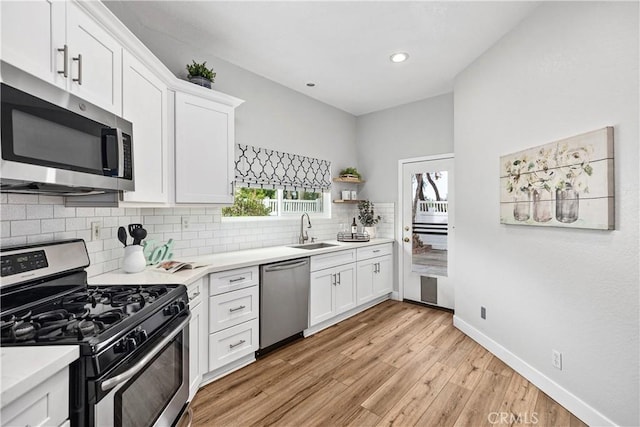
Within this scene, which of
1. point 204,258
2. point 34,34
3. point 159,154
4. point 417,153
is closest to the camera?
point 34,34

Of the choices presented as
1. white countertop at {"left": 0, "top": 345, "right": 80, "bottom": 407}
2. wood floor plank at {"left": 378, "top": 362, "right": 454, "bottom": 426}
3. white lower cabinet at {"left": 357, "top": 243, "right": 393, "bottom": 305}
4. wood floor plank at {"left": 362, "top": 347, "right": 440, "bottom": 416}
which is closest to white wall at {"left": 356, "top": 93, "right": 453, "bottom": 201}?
white lower cabinet at {"left": 357, "top": 243, "right": 393, "bottom": 305}

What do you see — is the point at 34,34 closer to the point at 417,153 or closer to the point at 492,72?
the point at 492,72

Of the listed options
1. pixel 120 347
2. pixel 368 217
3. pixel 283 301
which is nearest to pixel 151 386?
pixel 120 347

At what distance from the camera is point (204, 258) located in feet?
→ 9.00

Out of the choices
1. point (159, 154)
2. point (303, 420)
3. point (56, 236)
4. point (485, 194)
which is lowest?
point (303, 420)

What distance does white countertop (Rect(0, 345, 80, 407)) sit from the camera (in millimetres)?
816

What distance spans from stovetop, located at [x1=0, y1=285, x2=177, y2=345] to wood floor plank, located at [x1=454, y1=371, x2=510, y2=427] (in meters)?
1.99

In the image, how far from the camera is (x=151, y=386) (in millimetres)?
1423

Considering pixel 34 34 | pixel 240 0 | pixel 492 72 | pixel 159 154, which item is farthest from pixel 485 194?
pixel 34 34

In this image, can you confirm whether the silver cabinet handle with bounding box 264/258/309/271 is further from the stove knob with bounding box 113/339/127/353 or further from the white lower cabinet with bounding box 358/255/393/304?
the stove knob with bounding box 113/339/127/353

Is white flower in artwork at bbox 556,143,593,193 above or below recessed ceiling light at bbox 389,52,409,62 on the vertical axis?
below

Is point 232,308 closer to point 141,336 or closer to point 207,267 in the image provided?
point 207,267

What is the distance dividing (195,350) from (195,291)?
411 millimetres

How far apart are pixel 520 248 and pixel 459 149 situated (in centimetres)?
135
